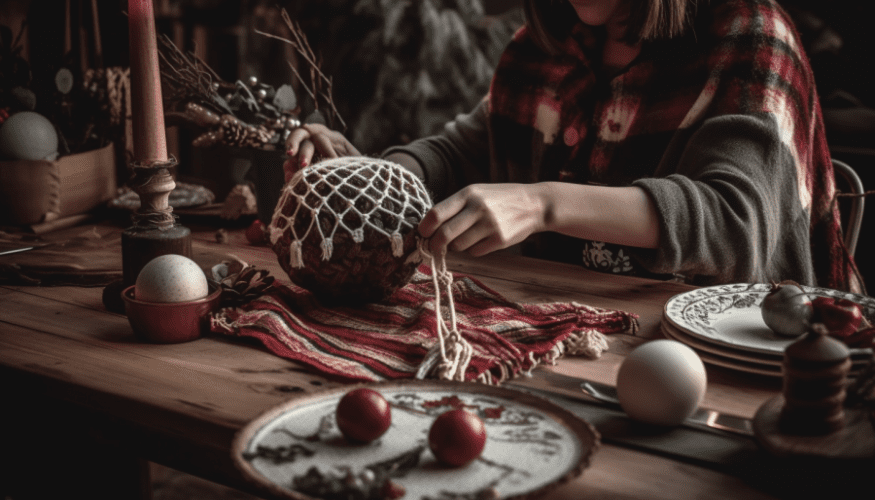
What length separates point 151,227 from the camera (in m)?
1.04

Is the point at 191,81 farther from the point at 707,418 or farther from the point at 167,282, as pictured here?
the point at 707,418

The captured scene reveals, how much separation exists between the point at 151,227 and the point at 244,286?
→ 146 millimetres

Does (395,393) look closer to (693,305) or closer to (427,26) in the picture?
(693,305)

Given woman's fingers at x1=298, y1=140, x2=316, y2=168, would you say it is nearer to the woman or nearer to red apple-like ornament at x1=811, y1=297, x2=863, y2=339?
the woman

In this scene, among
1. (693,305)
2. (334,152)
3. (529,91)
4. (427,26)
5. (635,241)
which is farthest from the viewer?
(427,26)

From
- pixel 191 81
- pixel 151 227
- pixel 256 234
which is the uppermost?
pixel 191 81

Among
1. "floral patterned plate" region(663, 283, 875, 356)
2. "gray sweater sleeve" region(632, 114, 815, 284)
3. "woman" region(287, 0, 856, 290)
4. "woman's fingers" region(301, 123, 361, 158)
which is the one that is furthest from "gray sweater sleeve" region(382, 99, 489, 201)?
"floral patterned plate" region(663, 283, 875, 356)

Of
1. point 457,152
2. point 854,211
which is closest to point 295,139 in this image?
point 457,152

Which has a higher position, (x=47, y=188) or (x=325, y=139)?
(x=325, y=139)

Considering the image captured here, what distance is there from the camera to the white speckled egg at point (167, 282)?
0.92m

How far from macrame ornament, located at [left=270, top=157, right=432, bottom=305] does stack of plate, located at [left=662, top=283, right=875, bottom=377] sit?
0.34 m

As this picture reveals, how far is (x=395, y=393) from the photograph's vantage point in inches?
28.3

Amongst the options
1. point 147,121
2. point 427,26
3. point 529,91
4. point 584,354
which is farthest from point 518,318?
point 427,26

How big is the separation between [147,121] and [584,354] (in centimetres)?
64
